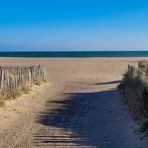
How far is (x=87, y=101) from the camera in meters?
14.8

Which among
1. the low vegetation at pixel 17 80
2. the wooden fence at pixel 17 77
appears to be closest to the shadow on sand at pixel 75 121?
the low vegetation at pixel 17 80

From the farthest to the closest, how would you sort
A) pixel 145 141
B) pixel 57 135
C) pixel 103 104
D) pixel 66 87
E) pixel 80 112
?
pixel 66 87 < pixel 103 104 < pixel 80 112 < pixel 57 135 < pixel 145 141

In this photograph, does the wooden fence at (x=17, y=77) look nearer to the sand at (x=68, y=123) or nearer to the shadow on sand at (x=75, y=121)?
the sand at (x=68, y=123)

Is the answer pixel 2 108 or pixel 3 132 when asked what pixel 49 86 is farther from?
pixel 3 132

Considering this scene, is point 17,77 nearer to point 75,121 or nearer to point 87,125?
point 75,121

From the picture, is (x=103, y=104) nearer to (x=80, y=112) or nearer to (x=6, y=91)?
(x=80, y=112)

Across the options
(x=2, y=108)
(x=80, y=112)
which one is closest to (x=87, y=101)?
(x=80, y=112)

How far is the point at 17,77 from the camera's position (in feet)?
53.3

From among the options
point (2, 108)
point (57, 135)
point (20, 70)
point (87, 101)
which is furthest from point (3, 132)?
point (20, 70)

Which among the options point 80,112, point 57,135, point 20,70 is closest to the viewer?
point 57,135

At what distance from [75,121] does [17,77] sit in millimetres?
6033

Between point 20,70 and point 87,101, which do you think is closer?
point 87,101

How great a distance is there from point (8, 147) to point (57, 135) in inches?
50.5

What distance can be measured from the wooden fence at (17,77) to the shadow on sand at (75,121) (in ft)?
5.13
